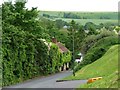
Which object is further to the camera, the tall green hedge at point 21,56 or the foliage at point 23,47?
the foliage at point 23,47

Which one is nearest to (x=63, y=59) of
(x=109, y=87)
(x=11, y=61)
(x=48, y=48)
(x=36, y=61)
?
(x=48, y=48)

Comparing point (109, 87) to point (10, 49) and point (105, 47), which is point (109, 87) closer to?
point (10, 49)

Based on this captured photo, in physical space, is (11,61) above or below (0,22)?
below

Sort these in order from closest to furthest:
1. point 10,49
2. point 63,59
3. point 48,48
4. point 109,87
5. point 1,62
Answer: point 109,87
point 1,62
point 10,49
point 48,48
point 63,59

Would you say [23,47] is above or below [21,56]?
above

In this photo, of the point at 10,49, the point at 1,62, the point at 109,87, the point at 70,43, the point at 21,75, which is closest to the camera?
the point at 109,87

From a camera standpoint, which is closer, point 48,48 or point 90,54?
point 90,54

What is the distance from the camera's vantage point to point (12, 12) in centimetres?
5300

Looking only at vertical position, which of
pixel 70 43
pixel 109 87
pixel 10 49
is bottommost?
pixel 70 43

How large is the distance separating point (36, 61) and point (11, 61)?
10614 mm

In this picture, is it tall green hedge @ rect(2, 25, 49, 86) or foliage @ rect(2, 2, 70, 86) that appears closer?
tall green hedge @ rect(2, 25, 49, 86)

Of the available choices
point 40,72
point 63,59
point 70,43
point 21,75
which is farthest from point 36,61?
point 70,43

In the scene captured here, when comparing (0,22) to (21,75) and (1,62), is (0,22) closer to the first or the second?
(1,62)

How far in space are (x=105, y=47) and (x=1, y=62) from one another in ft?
49.5
